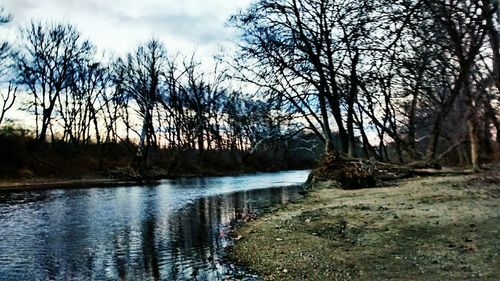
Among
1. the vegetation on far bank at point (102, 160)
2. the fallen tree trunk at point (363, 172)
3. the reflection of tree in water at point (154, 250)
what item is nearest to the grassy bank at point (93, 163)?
the vegetation on far bank at point (102, 160)

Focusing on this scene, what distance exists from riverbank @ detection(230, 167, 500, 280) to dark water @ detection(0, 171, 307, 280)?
1026 mm

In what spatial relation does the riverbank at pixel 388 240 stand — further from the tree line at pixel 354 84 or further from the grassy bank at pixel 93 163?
the grassy bank at pixel 93 163

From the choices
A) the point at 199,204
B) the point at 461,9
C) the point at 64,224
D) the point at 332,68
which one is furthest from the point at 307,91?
the point at 461,9

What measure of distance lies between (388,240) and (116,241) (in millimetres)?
7714

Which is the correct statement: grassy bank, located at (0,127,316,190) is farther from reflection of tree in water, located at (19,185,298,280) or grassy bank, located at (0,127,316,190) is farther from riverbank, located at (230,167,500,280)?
riverbank, located at (230,167,500,280)

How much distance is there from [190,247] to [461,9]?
8.36m

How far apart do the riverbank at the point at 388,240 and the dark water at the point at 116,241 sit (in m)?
1.03

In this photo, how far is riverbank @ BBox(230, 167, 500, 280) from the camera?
283 inches

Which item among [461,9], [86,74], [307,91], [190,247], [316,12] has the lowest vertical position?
[190,247]

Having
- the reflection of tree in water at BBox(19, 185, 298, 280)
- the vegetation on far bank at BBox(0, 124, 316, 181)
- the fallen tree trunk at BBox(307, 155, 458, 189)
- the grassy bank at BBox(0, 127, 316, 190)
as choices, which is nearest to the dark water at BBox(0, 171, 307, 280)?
the reflection of tree in water at BBox(19, 185, 298, 280)

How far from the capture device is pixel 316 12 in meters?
27.4

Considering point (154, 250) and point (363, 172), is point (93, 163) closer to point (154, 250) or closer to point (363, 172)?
point (363, 172)

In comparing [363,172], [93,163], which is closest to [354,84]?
[363,172]

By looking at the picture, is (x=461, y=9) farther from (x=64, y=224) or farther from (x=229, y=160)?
(x=229, y=160)
